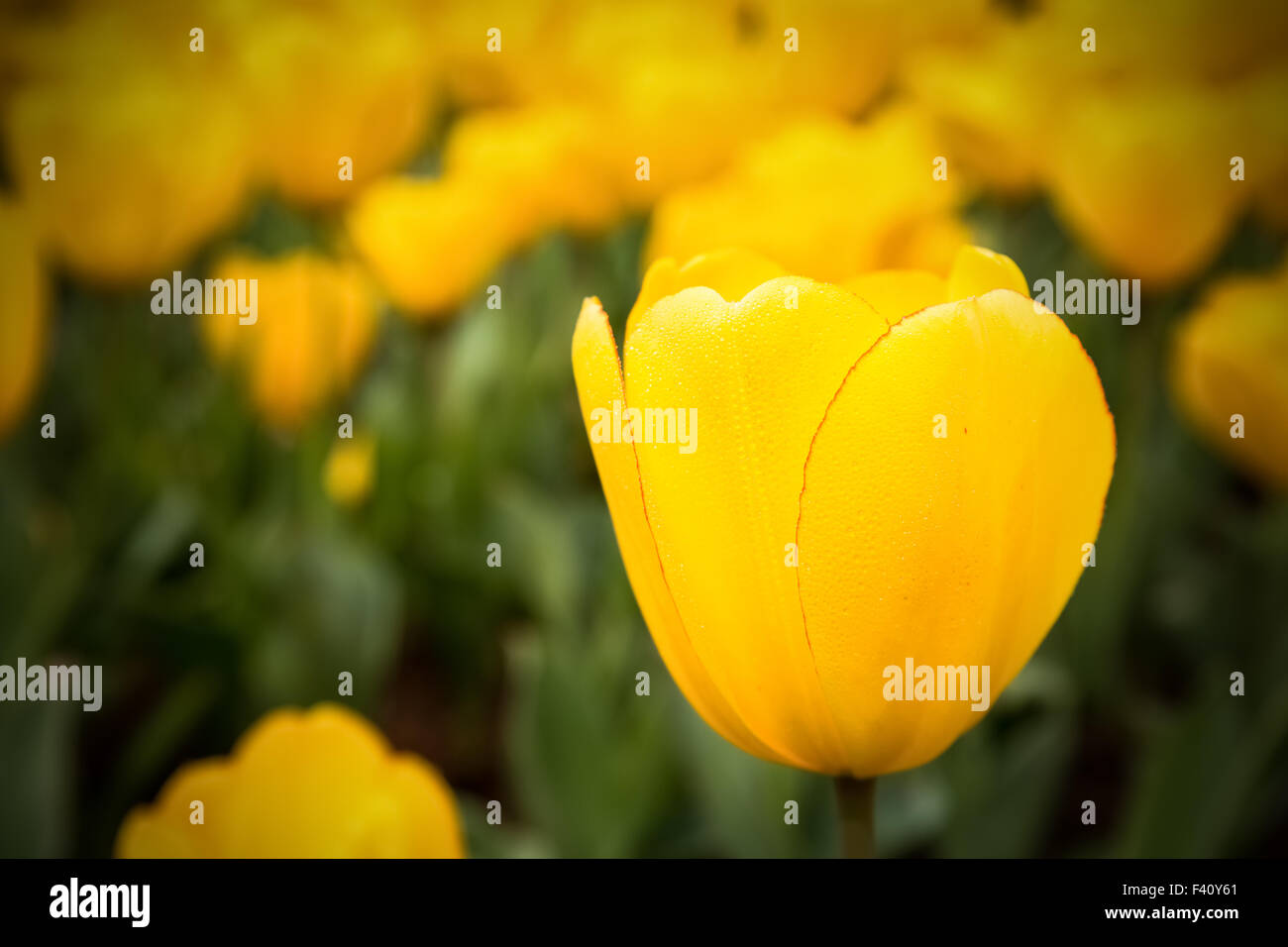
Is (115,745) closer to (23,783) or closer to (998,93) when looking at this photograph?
(23,783)

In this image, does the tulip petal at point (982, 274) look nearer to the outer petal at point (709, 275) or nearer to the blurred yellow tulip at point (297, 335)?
the outer petal at point (709, 275)

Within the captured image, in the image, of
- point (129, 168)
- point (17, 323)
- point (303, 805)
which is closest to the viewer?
point (303, 805)

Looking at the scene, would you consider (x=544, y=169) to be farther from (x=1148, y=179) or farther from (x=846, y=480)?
(x=846, y=480)

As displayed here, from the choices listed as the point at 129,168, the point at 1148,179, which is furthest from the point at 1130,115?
the point at 129,168

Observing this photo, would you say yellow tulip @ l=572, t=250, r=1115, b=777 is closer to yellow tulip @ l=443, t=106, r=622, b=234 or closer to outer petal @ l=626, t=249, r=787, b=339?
outer petal @ l=626, t=249, r=787, b=339

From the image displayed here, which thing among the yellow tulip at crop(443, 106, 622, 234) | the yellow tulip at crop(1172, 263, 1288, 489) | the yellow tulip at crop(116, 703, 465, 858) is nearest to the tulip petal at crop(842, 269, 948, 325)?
the yellow tulip at crop(116, 703, 465, 858)
